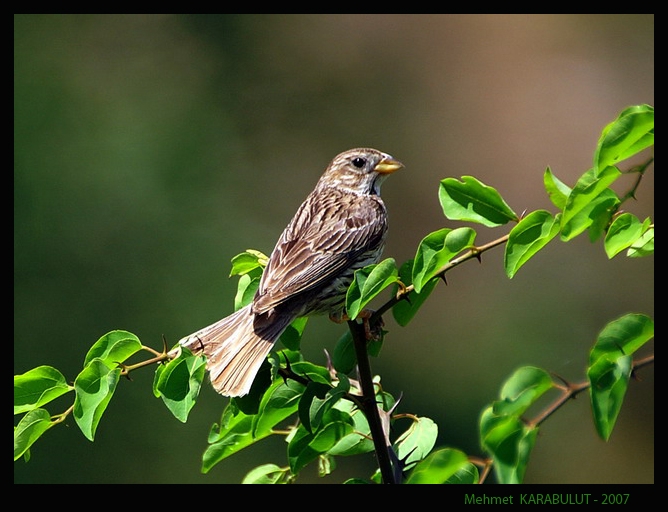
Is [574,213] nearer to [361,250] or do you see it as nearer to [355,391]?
[355,391]

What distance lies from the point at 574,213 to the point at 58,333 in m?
7.15

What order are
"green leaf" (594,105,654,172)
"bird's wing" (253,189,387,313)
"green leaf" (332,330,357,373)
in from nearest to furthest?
"green leaf" (594,105,654,172) → "green leaf" (332,330,357,373) → "bird's wing" (253,189,387,313)

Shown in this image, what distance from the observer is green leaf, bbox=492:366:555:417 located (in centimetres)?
199

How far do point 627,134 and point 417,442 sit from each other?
1175 mm

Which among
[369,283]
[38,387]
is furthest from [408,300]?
[38,387]

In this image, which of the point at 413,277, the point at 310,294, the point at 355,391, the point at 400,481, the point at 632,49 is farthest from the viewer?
the point at 632,49

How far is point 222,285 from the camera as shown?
8766mm

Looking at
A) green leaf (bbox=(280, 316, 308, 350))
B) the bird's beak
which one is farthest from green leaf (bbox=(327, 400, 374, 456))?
the bird's beak

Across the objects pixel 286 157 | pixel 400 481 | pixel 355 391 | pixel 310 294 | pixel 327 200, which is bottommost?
pixel 400 481

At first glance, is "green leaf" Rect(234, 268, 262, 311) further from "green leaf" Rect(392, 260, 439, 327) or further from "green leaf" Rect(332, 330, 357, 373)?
"green leaf" Rect(392, 260, 439, 327)

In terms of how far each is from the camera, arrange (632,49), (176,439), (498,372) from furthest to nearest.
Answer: (632,49) < (498,372) < (176,439)

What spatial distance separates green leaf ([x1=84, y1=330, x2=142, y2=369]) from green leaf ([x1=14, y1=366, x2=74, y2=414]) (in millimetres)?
97

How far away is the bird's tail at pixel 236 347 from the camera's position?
2.91 m

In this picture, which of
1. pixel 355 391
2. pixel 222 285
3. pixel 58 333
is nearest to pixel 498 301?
pixel 222 285
